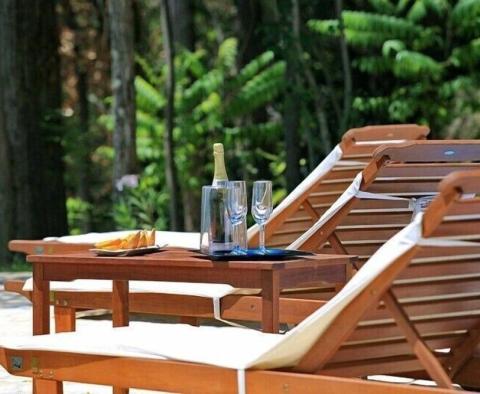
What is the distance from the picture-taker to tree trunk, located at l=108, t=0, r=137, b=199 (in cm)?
1524

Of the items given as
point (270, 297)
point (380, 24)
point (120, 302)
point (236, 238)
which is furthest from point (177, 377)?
point (380, 24)

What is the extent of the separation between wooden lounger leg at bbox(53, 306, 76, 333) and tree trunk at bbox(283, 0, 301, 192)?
9863 millimetres

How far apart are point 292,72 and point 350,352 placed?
12.3 m

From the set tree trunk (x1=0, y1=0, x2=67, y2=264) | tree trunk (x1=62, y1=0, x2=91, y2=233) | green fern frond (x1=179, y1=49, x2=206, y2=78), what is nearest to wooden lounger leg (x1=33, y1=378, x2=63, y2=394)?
tree trunk (x1=0, y1=0, x2=67, y2=264)

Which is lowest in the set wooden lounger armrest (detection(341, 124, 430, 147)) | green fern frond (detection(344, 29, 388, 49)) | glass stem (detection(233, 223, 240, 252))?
glass stem (detection(233, 223, 240, 252))

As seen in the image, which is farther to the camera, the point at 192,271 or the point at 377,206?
the point at 377,206

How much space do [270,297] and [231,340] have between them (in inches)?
10.7

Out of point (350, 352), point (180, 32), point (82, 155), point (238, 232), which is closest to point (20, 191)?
point (82, 155)

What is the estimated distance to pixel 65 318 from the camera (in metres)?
6.02

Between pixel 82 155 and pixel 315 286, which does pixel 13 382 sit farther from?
pixel 82 155

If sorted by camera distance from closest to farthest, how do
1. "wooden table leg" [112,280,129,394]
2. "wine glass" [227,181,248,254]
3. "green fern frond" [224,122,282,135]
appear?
"wine glass" [227,181,248,254]
"wooden table leg" [112,280,129,394]
"green fern frond" [224,122,282,135]

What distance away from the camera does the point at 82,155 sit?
18156mm

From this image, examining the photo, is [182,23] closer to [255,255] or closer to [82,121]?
[82,121]

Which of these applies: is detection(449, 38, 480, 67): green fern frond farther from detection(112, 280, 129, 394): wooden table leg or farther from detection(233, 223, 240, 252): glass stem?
detection(233, 223, 240, 252): glass stem
